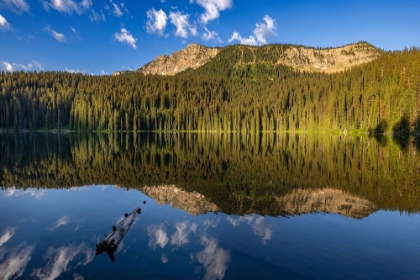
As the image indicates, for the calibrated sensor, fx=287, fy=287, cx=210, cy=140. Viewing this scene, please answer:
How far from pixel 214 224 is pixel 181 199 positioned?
20.2ft

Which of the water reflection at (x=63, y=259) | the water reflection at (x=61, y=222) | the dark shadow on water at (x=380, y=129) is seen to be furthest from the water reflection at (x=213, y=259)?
the dark shadow on water at (x=380, y=129)

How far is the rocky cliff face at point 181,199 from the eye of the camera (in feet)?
65.9

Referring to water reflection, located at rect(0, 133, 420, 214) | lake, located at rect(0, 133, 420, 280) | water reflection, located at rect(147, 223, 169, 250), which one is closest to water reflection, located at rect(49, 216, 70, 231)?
lake, located at rect(0, 133, 420, 280)

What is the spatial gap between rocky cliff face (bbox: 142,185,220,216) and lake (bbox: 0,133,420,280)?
0.09 meters

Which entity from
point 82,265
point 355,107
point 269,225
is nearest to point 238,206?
point 269,225

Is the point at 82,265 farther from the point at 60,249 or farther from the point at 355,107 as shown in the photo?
the point at 355,107

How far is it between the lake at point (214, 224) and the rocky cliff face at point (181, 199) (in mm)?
86

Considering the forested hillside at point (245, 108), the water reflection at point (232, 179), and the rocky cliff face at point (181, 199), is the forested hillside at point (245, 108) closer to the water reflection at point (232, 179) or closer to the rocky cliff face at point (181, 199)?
the water reflection at point (232, 179)

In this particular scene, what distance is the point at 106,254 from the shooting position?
500 inches

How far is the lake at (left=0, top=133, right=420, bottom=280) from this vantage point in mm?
11492

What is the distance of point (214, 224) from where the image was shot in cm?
1684

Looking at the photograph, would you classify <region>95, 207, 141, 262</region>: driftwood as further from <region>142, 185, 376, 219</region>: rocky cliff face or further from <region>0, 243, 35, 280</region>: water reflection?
<region>142, 185, 376, 219</region>: rocky cliff face

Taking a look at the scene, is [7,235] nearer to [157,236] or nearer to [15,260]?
[15,260]

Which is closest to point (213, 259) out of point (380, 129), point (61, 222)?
point (61, 222)
